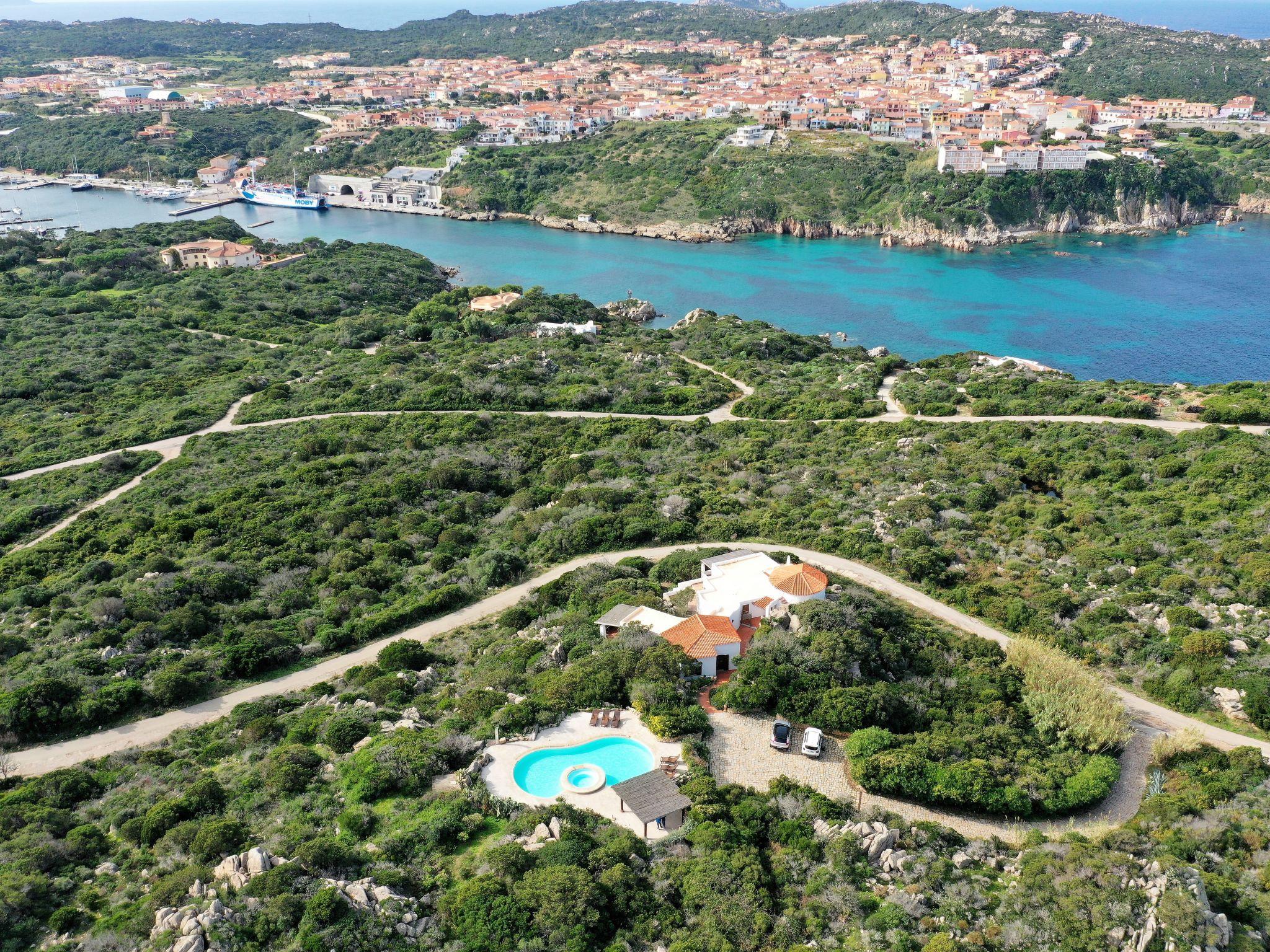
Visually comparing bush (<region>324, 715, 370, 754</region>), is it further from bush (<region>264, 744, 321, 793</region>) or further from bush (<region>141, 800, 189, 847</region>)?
bush (<region>141, 800, 189, 847</region>)

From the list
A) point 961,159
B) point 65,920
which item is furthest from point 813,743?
point 961,159

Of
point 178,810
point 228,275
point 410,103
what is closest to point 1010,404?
point 178,810

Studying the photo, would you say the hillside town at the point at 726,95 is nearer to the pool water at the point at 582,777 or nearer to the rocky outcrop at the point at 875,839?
the rocky outcrop at the point at 875,839

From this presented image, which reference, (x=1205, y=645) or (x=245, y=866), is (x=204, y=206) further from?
(x=1205, y=645)

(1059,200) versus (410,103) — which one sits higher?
(410,103)

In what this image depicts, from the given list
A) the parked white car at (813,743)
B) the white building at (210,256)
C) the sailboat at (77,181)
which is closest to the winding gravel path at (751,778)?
the parked white car at (813,743)

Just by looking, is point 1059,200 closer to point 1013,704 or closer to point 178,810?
point 1013,704

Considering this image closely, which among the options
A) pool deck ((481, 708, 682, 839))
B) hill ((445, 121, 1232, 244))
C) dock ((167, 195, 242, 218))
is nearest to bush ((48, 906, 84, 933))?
pool deck ((481, 708, 682, 839))
